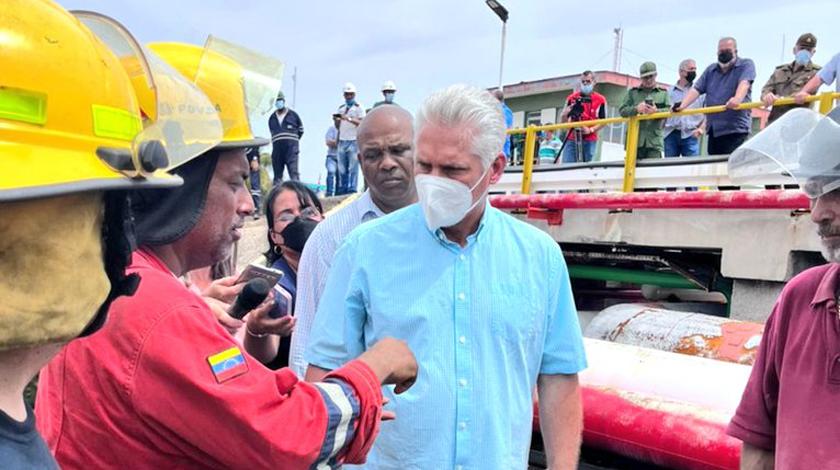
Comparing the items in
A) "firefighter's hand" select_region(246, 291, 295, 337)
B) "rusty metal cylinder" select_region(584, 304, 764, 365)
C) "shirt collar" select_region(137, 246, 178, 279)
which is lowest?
"rusty metal cylinder" select_region(584, 304, 764, 365)

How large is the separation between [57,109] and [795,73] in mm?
7857

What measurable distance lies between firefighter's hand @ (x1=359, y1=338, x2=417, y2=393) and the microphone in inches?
21.3

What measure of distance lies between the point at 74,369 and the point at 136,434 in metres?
0.17

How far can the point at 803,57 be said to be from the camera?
7.23m

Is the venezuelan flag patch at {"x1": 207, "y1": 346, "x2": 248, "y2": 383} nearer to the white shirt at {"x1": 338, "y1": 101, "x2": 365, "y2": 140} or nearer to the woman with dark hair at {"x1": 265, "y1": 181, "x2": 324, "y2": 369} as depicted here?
the woman with dark hair at {"x1": 265, "y1": 181, "x2": 324, "y2": 369}

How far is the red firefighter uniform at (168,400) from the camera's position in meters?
1.23

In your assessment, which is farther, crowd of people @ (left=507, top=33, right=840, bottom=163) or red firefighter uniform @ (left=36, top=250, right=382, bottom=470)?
crowd of people @ (left=507, top=33, right=840, bottom=163)

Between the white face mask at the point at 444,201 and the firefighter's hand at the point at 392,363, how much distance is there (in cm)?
54

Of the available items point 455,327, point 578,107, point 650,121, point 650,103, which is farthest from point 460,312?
point 578,107

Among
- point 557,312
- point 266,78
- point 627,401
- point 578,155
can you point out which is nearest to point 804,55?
point 578,155

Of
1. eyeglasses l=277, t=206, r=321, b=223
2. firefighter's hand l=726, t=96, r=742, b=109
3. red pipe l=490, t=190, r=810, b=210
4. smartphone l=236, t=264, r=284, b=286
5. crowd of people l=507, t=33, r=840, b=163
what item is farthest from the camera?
crowd of people l=507, t=33, r=840, b=163

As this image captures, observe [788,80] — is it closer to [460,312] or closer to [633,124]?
[633,124]

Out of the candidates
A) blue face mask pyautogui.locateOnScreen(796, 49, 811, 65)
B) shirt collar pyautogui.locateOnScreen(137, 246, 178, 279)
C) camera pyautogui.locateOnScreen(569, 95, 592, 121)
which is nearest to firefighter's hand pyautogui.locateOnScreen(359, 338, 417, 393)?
shirt collar pyautogui.locateOnScreen(137, 246, 178, 279)

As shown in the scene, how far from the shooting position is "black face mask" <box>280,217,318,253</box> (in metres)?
3.42
